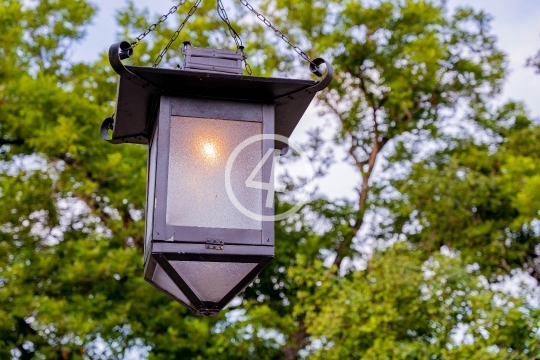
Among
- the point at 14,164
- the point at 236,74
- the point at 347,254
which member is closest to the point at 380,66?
the point at 347,254

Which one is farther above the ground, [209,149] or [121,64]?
[121,64]

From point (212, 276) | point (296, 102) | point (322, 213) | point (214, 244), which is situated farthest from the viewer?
point (322, 213)

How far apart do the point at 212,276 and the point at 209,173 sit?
30 cm

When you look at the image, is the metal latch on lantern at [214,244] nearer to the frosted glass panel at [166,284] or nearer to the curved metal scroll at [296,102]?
the frosted glass panel at [166,284]

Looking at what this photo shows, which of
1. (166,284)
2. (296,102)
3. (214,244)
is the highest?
(296,102)

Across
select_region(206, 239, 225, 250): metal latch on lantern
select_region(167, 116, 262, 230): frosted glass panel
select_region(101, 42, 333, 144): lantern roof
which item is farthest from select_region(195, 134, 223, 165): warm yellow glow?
select_region(206, 239, 225, 250): metal latch on lantern

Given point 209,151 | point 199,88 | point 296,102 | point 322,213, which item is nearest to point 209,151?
point 209,151

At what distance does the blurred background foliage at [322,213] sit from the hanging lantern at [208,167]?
5.55 meters

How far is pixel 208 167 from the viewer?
6.48 feet

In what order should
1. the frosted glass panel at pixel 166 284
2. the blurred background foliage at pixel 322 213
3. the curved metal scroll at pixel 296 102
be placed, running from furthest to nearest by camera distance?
the blurred background foliage at pixel 322 213 < the curved metal scroll at pixel 296 102 < the frosted glass panel at pixel 166 284

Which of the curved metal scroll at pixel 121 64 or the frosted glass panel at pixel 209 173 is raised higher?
the curved metal scroll at pixel 121 64

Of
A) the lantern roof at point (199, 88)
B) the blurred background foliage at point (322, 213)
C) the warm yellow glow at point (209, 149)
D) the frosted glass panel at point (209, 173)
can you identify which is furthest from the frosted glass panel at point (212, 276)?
the blurred background foliage at point (322, 213)

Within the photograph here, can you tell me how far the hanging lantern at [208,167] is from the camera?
1.88m

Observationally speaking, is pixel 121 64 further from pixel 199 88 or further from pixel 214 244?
pixel 214 244
